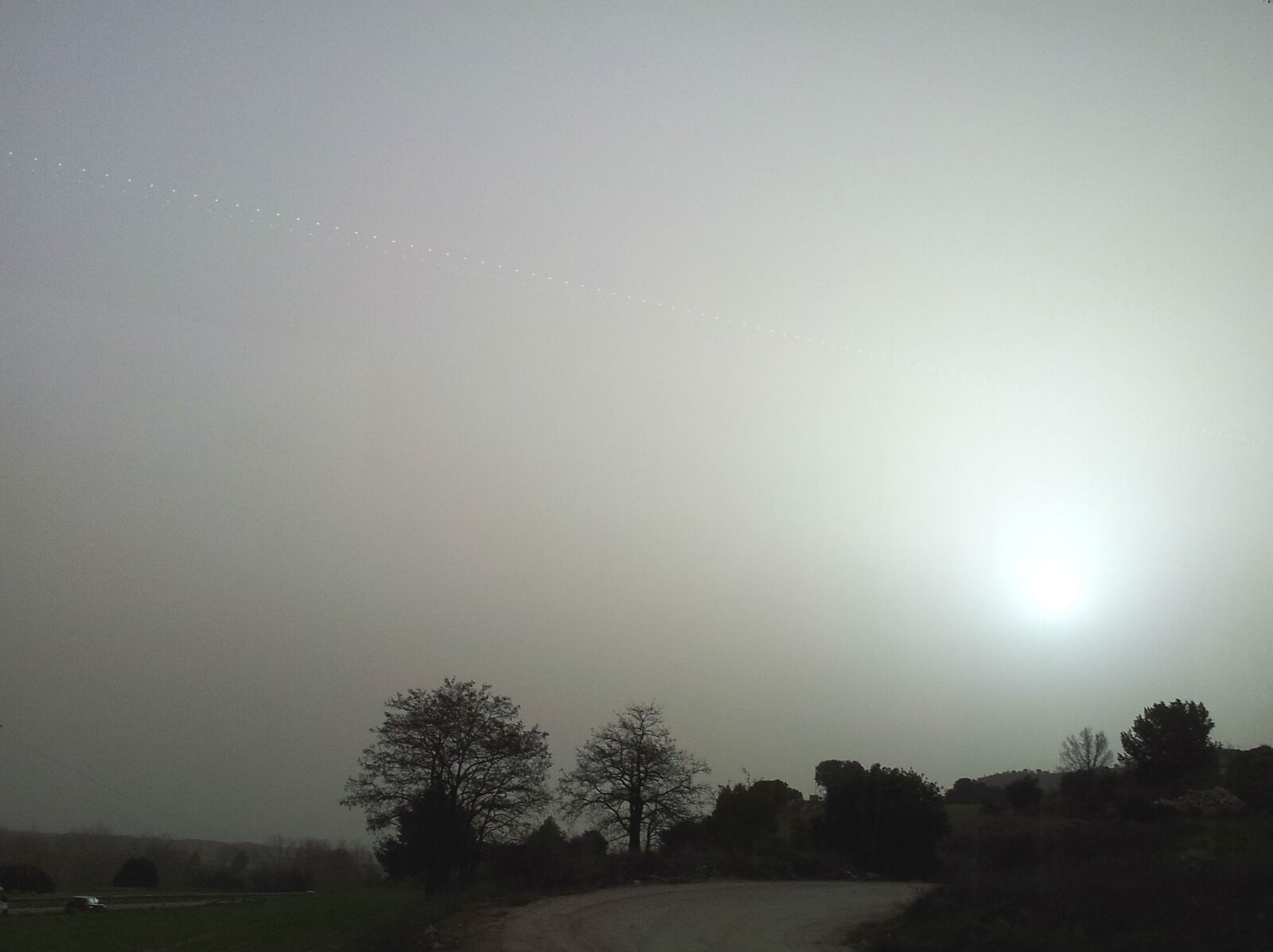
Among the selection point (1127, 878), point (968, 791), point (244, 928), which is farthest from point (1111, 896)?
point (968, 791)

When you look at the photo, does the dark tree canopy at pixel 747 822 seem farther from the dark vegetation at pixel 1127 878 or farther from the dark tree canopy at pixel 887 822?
the dark vegetation at pixel 1127 878

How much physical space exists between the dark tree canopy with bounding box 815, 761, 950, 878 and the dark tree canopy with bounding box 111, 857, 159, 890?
2722 inches

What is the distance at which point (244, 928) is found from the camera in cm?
3144

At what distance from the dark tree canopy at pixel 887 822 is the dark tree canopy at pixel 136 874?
6914 centimetres

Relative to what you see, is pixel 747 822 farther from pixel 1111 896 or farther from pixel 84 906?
pixel 84 906

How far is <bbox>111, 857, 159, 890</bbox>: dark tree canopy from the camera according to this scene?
3091 inches

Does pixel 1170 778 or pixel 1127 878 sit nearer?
pixel 1127 878

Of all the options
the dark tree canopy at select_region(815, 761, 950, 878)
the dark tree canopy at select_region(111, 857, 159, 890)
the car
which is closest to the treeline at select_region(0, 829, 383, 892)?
the dark tree canopy at select_region(111, 857, 159, 890)

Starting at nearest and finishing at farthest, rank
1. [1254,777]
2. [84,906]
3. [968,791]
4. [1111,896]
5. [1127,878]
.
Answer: [1111,896], [1127,878], [1254,777], [84,906], [968,791]

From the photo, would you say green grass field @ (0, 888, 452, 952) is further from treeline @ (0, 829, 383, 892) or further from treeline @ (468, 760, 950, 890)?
treeline @ (0, 829, 383, 892)

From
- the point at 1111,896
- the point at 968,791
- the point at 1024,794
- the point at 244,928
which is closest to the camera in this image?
the point at 1111,896

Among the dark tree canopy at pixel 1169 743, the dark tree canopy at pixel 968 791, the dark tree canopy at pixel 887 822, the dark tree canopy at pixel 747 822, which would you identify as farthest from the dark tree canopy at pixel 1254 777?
the dark tree canopy at pixel 968 791

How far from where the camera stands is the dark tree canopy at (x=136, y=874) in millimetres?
78500

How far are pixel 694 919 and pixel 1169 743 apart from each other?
26.0 metres
